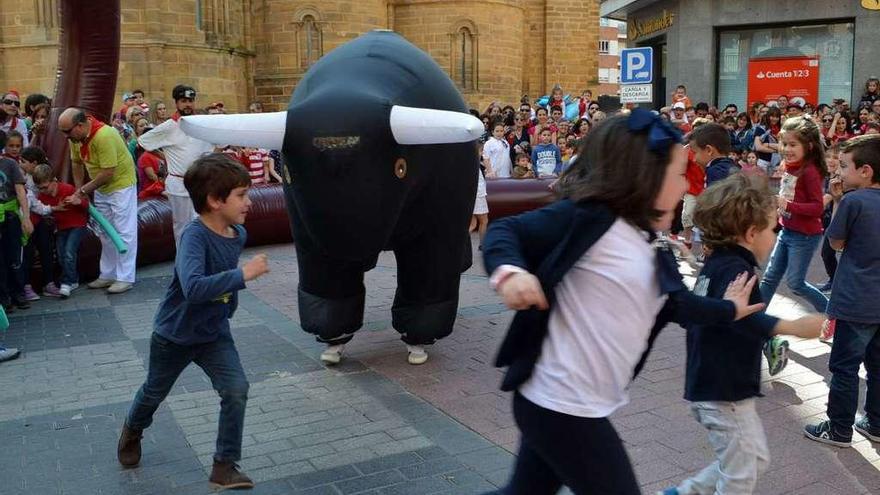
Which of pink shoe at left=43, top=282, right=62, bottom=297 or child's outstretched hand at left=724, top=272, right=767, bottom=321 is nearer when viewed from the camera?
child's outstretched hand at left=724, top=272, right=767, bottom=321

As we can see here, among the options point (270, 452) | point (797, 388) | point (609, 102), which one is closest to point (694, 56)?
point (609, 102)

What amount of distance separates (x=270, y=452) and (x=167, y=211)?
624 centimetres

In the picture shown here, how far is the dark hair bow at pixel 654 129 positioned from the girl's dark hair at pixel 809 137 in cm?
325

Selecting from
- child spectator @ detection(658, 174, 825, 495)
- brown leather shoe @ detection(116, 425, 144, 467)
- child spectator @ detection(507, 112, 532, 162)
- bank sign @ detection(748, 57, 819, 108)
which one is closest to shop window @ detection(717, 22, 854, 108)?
bank sign @ detection(748, 57, 819, 108)

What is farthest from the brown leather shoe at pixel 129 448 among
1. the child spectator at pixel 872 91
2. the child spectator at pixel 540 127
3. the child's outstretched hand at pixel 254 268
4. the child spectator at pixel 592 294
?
the child spectator at pixel 872 91

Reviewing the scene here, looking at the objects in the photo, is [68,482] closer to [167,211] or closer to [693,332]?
[693,332]

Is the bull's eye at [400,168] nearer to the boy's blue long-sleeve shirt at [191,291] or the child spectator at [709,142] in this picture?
the boy's blue long-sleeve shirt at [191,291]

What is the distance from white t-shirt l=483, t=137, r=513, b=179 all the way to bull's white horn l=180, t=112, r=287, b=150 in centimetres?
881

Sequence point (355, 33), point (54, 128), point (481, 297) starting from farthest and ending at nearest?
1. point (355, 33)
2. point (54, 128)
3. point (481, 297)

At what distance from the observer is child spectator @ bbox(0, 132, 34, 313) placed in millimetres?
7359

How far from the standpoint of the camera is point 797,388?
509cm

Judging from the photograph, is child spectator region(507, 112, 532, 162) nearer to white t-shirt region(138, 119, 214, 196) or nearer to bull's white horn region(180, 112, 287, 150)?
white t-shirt region(138, 119, 214, 196)

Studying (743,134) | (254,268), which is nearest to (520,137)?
(743,134)

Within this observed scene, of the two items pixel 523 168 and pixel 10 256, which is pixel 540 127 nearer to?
pixel 523 168
